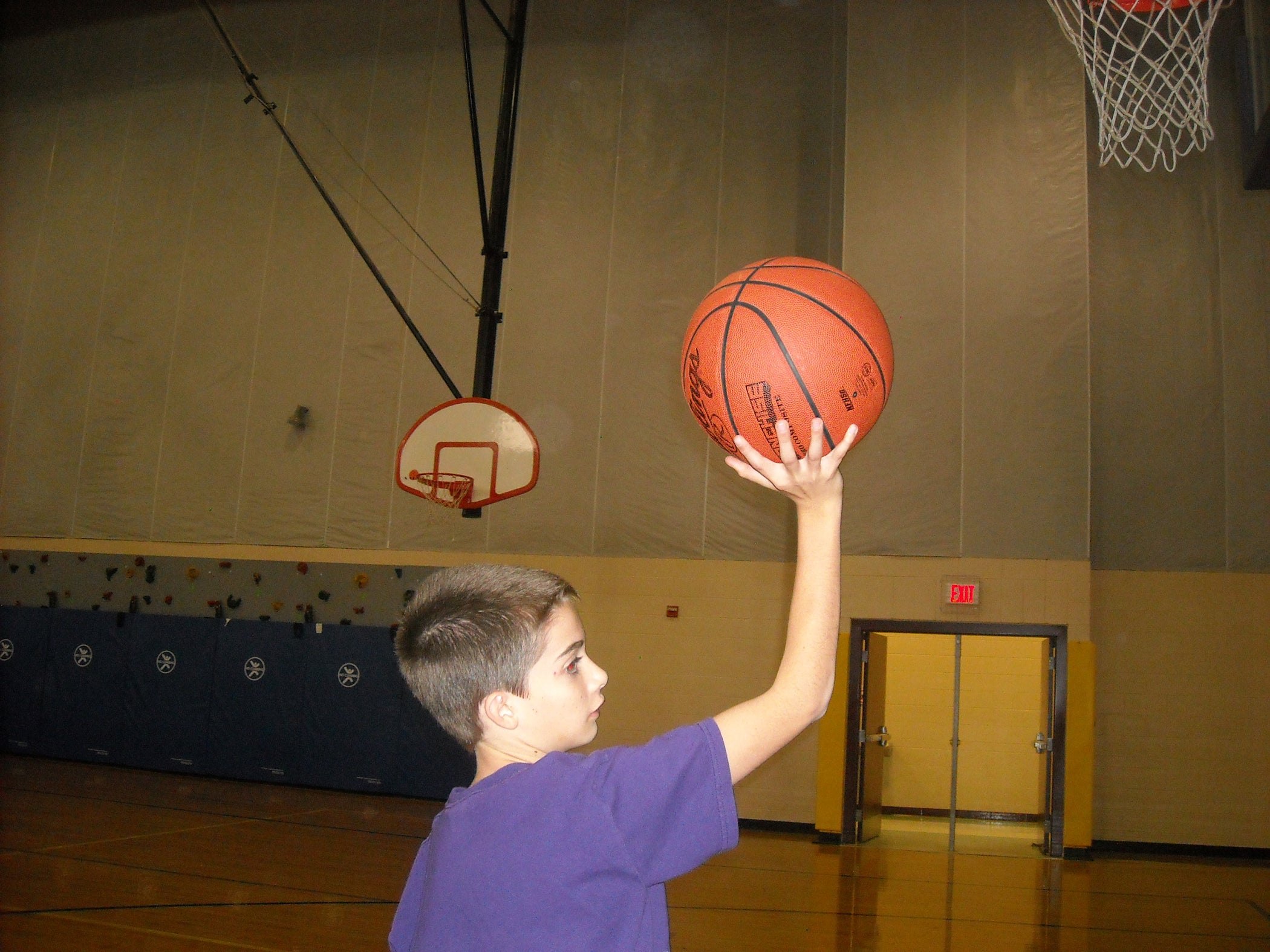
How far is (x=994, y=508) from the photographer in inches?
297

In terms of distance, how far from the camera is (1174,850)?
7.50 meters

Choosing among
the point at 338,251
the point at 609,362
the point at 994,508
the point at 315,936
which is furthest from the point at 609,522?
the point at 315,936

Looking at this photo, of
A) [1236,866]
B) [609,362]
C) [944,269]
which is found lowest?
[1236,866]

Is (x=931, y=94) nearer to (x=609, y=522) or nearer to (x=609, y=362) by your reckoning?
(x=609, y=362)

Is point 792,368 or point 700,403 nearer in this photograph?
point 792,368

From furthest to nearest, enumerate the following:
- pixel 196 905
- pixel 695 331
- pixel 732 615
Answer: pixel 732 615 → pixel 196 905 → pixel 695 331

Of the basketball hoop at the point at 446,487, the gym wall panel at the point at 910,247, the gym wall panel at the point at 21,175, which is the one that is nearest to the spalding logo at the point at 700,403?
the basketball hoop at the point at 446,487

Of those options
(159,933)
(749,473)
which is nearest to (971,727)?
(159,933)

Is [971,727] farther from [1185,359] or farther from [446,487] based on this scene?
[446,487]

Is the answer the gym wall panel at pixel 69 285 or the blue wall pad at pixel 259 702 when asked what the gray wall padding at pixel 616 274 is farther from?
the blue wall pad at pixel 259 702

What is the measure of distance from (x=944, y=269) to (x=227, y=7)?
848 cm

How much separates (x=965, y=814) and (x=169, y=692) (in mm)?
7723

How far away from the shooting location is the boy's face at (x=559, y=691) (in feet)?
3.90

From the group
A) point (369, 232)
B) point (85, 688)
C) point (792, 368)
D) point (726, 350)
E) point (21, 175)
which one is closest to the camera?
point (792, 368)
